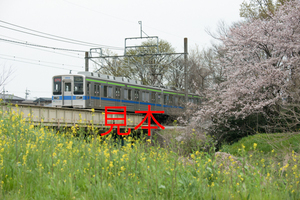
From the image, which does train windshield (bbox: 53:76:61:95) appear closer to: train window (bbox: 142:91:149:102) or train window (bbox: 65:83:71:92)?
train window (bbox: 65:83:71:92)

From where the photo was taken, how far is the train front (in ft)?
68.8

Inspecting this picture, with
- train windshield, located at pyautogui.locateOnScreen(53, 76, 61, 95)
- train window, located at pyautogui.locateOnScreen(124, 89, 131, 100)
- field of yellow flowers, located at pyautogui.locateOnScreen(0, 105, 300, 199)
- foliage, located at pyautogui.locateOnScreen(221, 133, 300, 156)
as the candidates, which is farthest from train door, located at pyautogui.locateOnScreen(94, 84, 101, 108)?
field of yellow flowers, located at pyautogui.locateOnScreen(0, 105, 300, 199)

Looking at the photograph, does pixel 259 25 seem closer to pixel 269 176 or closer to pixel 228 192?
pixel 269 176

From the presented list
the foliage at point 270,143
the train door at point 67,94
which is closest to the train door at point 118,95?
the train door at point 67,94

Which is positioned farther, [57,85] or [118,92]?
[118,92]

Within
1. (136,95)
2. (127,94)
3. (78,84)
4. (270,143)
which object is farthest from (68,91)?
(270,143)

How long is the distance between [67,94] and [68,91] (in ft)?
0.71

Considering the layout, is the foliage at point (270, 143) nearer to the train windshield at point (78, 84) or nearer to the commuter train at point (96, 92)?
the commuter train at point (96, 92)

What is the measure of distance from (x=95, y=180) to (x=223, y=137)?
14.6m

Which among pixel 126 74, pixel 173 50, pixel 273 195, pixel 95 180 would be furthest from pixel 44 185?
pixel 173 50

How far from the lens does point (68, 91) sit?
21328mm

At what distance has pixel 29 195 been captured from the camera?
507 centimetres

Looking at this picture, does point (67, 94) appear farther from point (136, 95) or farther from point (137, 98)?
point (137, 98)

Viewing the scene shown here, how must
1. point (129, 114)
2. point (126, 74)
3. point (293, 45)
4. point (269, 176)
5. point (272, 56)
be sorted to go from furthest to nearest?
point (126, 74) < point (129, 114) < point (272, 56) < point (293, 45) < point (269, 176)
